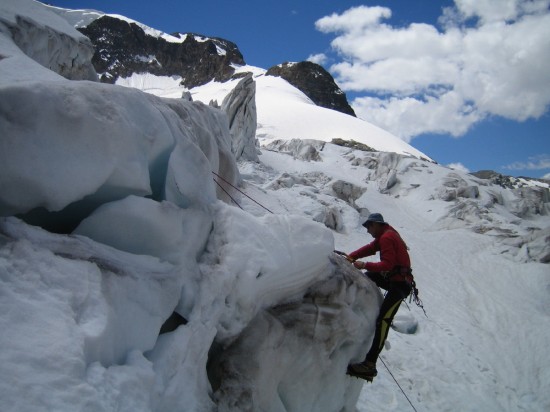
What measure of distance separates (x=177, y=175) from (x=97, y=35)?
11536 cm

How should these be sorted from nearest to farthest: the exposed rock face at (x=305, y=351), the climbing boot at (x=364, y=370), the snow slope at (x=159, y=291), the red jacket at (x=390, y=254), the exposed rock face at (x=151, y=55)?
the snow slope at (x=159, y=291), the exposed rock face at (x=305, y=351), the climbing boot at (x=364, y=370), the red jacket at (x=390, y=254), the exposed rock face at (x=151, y=55)

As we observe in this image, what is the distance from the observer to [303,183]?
853 inches

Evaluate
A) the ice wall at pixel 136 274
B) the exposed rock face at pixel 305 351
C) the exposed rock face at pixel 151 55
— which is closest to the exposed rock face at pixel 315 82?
the exposed rock face at pixel 151 55

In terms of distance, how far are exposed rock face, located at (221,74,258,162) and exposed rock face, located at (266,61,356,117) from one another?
68.6m

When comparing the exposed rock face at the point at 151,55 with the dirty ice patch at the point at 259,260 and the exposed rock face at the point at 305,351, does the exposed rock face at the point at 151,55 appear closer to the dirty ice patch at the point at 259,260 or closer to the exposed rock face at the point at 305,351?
the exposed rock face at the point at 305,351

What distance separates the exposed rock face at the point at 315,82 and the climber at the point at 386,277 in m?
91.9

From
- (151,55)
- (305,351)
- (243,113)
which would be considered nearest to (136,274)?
(305,351)

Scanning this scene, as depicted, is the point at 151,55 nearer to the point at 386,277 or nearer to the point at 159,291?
the point at 386,277

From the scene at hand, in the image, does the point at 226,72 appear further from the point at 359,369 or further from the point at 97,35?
the point at 359,369

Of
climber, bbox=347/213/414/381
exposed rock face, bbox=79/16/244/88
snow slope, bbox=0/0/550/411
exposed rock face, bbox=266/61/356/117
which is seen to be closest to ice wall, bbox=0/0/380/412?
snow slope, bbox=0/0/550/411

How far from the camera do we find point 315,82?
9581cm

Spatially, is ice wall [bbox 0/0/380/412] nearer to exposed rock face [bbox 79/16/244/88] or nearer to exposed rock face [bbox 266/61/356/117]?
exposed rock face [bbox 266/61/356/117]

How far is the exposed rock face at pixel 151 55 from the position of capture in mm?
99688

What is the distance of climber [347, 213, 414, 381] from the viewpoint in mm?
5211
